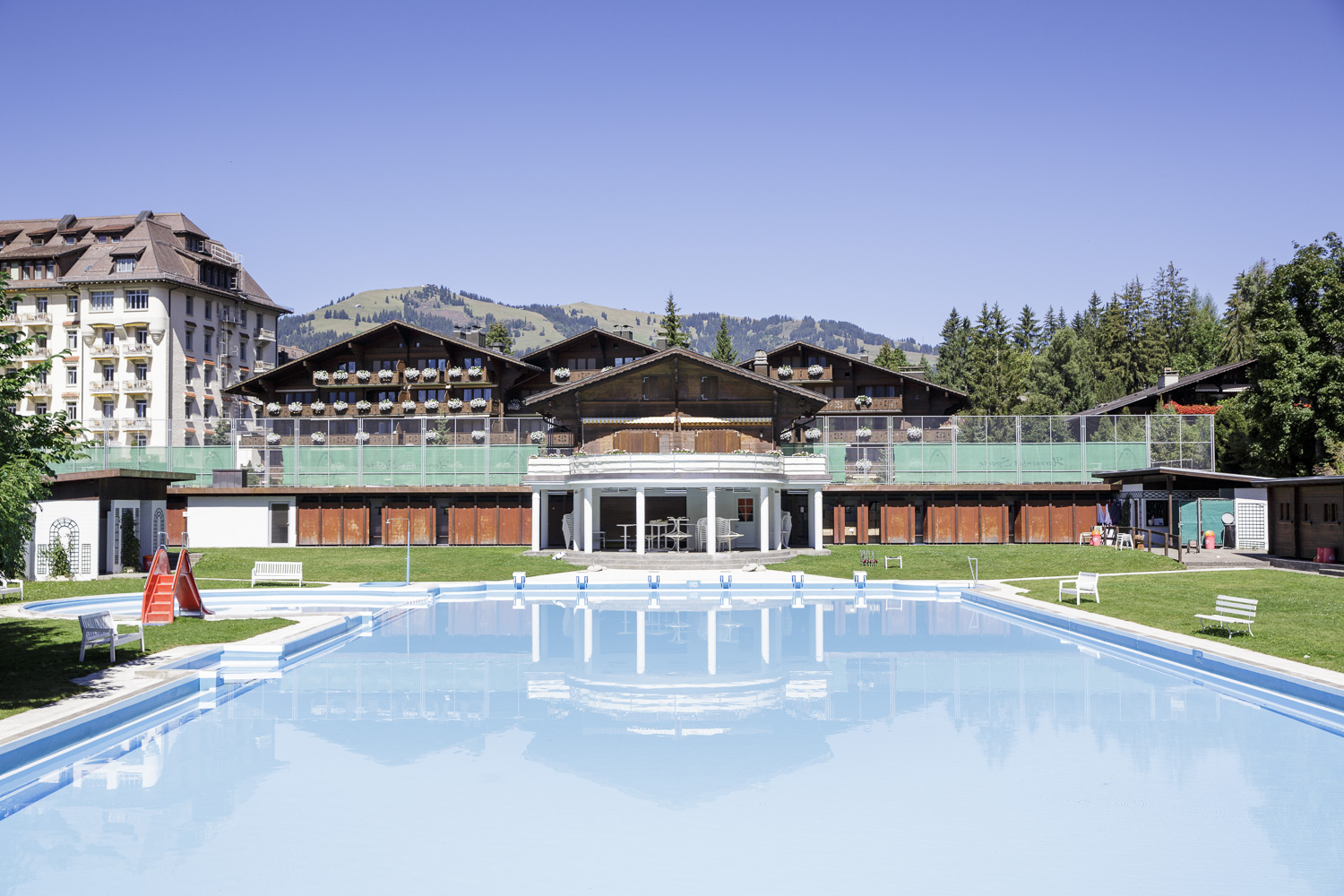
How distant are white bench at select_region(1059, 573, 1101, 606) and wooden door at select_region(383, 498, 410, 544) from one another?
28488 mm

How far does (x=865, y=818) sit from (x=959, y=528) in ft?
112

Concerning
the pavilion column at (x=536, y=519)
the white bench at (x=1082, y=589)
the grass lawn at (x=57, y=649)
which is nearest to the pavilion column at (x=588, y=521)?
the pavilion column at (x=536, y=519)

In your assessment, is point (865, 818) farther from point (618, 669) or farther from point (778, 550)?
point (778, 550)

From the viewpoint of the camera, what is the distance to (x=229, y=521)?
42344mm

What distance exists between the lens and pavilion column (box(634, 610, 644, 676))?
17.3 m

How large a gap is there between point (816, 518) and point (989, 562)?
6.79 metres

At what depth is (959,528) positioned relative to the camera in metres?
41.8

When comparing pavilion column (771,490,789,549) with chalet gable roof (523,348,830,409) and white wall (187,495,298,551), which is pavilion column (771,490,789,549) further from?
white wall (187,495,298,551)

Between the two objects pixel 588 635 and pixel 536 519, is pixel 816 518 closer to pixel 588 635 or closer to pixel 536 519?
pixel 536 519

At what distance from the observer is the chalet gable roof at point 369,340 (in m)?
53.6

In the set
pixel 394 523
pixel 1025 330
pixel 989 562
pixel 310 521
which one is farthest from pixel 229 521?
pixel 1025 330

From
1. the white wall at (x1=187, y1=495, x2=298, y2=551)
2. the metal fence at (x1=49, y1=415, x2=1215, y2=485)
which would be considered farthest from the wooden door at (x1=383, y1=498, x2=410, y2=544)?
the white wall at (x1=187, y1=495, x2=298, y2=551)

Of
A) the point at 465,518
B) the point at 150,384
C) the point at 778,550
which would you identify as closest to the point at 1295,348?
the point at 778,550

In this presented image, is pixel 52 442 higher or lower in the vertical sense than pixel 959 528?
higher
